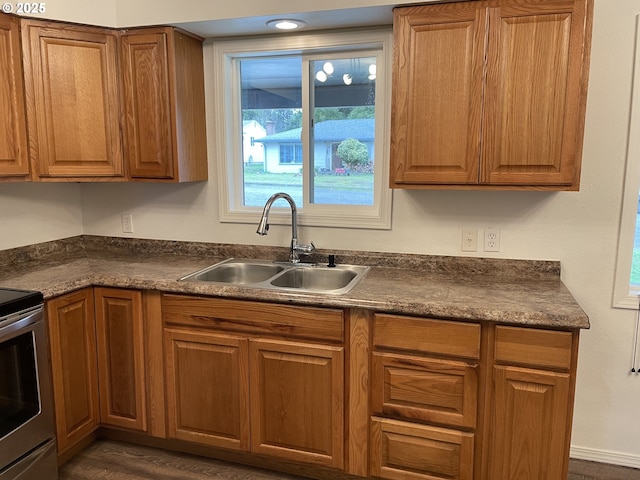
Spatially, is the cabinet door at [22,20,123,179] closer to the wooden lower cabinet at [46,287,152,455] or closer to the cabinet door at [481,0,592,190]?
the wooden lower cabinet at [46,287,152,455]

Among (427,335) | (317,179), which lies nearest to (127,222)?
(317,179)

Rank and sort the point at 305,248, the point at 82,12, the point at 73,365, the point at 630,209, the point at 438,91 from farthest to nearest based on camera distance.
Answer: the point at 305,248, the point at 82,12, the point at 73,365, the point at 630,209, the point at 438,91

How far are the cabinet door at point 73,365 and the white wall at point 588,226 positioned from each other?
0.70 meters

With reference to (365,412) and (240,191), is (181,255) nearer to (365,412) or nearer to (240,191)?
(240,191)

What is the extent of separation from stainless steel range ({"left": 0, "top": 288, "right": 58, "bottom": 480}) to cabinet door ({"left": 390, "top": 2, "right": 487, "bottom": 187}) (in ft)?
5.44

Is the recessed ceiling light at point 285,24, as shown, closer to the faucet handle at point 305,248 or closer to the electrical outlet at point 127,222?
the faucet handle at point 305,248

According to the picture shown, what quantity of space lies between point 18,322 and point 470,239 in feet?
6.59

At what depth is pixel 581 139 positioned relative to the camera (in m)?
1.97

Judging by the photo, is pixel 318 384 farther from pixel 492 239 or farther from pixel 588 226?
pixel 588 226

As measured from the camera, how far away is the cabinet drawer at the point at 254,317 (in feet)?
6.79

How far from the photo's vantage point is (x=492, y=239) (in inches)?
94.4

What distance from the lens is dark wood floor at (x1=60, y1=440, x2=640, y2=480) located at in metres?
2.30

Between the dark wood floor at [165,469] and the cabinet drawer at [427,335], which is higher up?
the cabinet drawer at [427,335]

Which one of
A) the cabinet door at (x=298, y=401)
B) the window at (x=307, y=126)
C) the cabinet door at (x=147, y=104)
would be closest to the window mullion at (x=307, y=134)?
the window at (x=307, y=126)
